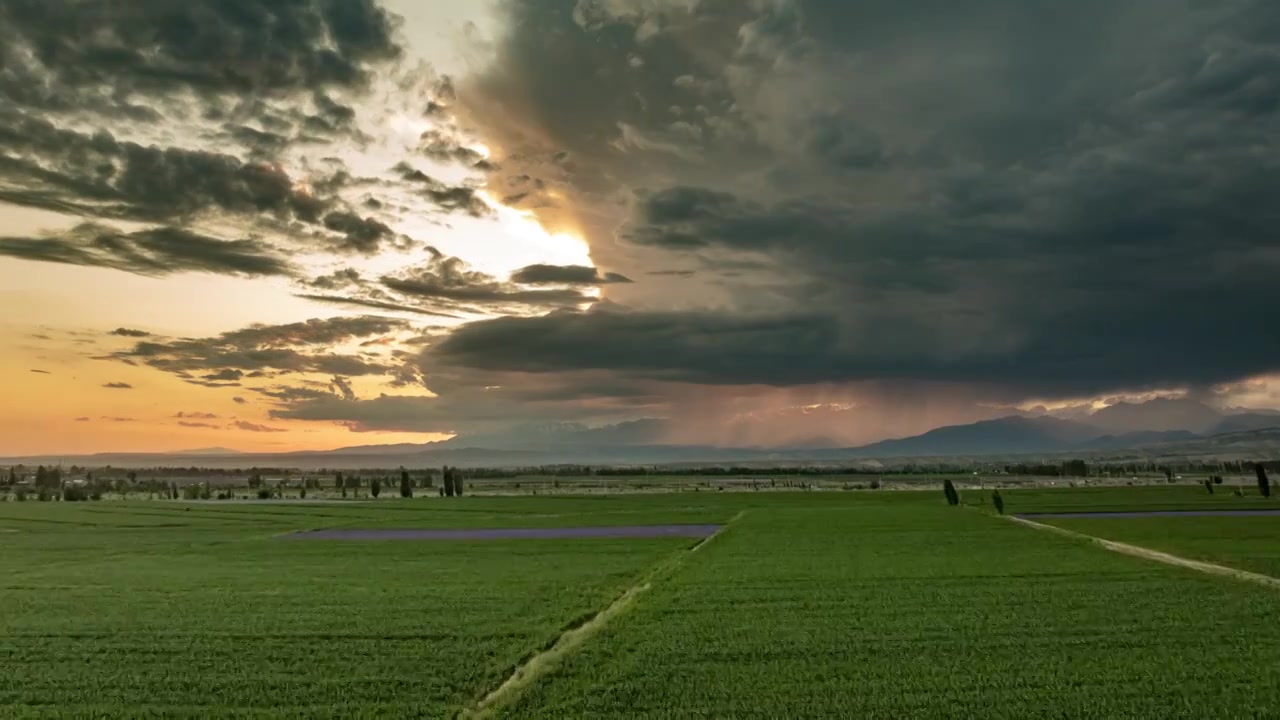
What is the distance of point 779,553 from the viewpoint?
3400 cm

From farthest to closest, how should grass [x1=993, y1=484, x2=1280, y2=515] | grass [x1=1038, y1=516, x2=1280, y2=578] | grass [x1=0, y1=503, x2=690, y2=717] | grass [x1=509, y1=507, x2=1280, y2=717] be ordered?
1. grass [x1=993, y1=484, x2=1280, y2=515]
2. grass [x1=1038, y1=516, x2=1280, y2=578]
3. grass [x1=0, y1=503, x2=690, y2=717]
4. grass [x1=509, y1=507, x2=1280, y2=717]

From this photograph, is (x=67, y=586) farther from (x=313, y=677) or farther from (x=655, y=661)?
(x=655, y=661)

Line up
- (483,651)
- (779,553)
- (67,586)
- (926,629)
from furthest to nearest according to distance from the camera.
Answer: (779,553) < (67,586) < (926,629) < (483,651)

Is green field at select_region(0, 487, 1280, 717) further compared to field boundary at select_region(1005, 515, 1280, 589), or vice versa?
field boundary at select_region(1005, 515, 1280, 589)

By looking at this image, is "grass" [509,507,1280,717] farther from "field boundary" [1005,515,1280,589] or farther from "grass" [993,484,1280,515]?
"grass" [993,484,1280,515]

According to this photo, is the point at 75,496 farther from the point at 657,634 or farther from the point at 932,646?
the point at 932,646

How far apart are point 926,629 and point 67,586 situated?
27.8 m

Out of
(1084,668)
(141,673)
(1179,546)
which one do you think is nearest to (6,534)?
(141,673)

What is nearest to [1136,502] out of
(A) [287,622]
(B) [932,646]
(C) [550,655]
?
(B) [932,646]

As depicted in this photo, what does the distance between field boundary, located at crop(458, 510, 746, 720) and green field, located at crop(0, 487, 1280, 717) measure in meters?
0.12

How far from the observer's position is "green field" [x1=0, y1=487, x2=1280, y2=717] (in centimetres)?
1302

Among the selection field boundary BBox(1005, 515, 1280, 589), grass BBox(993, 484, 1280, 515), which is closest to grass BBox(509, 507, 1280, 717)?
field boundary BBox(1005, 515, 1280, 589)

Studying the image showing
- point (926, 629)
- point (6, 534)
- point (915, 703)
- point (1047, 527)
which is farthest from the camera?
point (6, 534)

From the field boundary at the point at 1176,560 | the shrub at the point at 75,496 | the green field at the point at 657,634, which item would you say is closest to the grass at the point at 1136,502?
the field boundary at the point at 1176,560
